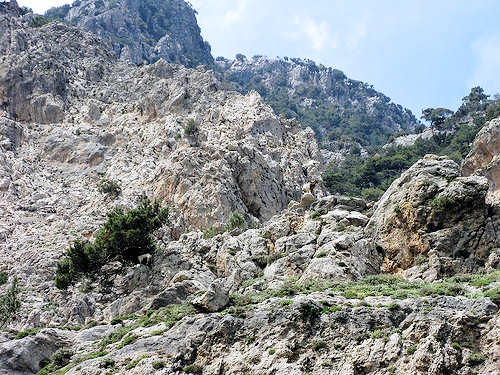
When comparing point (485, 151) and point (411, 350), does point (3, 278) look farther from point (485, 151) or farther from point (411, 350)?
point (485, 151)

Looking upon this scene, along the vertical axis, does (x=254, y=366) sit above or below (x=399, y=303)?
below

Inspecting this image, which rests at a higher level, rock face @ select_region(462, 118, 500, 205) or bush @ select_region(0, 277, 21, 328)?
rock face @ select_region(462, 118, 500, 205)

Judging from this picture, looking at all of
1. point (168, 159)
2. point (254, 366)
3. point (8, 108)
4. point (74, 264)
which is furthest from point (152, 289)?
point (8, 108)

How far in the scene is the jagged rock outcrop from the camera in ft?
127

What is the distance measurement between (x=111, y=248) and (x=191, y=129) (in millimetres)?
37779

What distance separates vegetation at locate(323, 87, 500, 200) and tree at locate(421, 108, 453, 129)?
0.40 m

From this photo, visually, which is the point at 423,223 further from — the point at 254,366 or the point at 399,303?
the point at 254,366

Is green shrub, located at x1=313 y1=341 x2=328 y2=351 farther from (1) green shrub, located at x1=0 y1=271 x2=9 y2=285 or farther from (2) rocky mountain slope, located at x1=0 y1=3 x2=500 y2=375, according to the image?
(1) green shrub, located at x1=0 y1=271 x2=9 y2=285

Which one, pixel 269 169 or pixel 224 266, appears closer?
pixel 224 266

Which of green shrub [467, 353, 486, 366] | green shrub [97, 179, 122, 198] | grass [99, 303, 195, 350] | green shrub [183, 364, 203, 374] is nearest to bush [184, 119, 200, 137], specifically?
green shrub [97, 179, 122, 198]

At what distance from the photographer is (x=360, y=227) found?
45.8 meters

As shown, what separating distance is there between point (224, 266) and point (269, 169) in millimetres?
36142

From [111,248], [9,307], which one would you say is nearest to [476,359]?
[111,248]

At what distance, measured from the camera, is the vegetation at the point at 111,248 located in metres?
53.3
